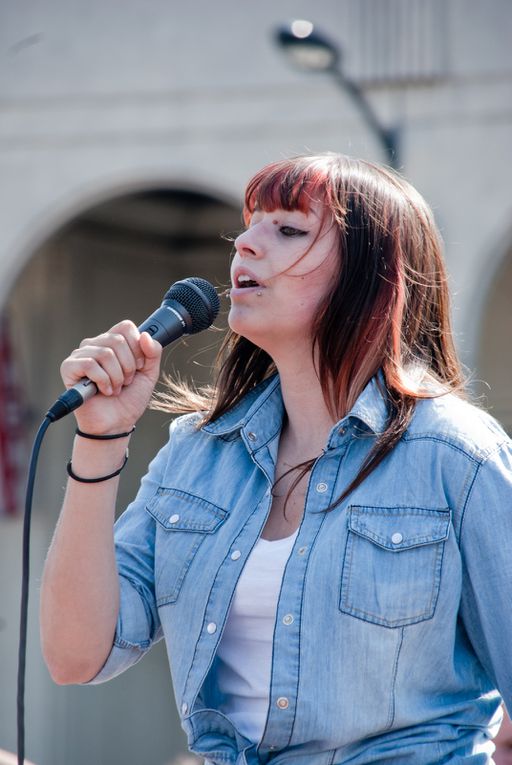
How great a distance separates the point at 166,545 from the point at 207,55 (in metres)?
6.56

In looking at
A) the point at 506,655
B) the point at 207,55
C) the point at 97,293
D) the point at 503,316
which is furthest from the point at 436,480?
the point at 97,293

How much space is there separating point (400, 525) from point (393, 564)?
61 mm

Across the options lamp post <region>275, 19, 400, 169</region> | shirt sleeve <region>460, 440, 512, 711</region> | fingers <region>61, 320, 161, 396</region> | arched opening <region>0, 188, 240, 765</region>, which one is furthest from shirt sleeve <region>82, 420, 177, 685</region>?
arched opening <region>0, 188, 240, 765</region>

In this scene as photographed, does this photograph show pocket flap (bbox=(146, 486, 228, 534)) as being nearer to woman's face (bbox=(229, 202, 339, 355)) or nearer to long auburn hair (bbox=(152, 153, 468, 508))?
long auburn hair (bbox=(152, 153, 468, 508))

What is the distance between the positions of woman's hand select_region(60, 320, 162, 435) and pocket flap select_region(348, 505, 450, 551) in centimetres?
41

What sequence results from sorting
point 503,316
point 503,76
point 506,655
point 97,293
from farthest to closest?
point 97,293
point 503,316
point 503,76
point 506,655

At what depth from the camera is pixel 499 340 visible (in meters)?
9.66

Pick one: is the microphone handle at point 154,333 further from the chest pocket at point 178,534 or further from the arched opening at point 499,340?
the arched opening at point 499,340

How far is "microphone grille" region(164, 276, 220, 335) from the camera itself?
6.91 feet

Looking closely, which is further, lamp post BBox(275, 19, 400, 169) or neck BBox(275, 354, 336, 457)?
lamp post BBox(275, 19, 400, 169)

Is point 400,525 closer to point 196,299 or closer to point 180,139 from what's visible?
point 196,299

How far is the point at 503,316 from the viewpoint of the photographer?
31.9ft

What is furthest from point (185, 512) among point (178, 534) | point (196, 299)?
point (196, 299)

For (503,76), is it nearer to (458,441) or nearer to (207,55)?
(207,55)
